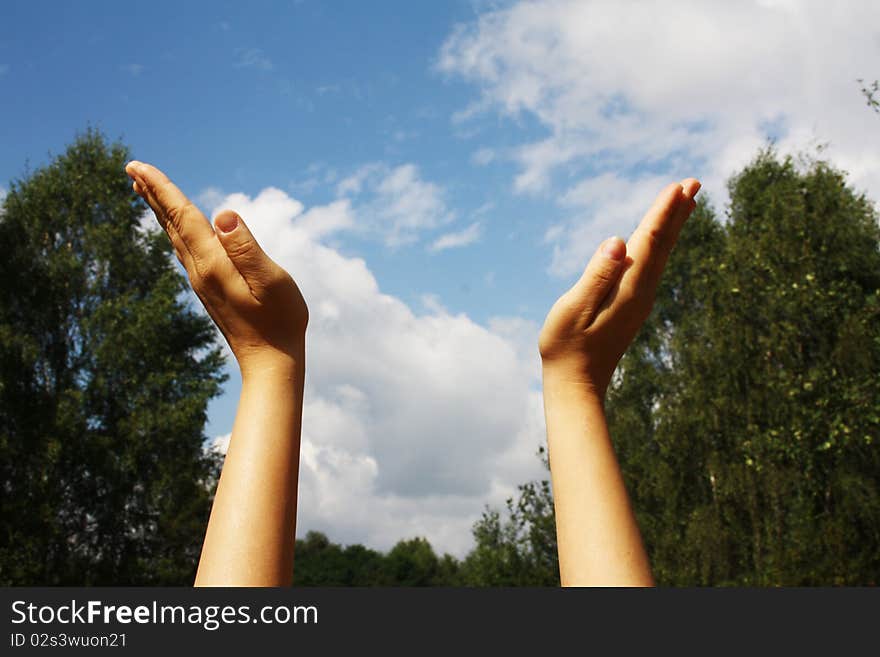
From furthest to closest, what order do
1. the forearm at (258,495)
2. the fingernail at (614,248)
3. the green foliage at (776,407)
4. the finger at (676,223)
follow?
the green foliage at (776,407) < the finger at (676,223) < the fingernail at (614,248) < the forearm at (258,495)

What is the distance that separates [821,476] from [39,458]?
1908cm

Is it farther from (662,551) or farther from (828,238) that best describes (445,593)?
(662,551)

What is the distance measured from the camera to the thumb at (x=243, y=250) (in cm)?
254

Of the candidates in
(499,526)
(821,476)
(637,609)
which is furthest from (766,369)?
(637,609)

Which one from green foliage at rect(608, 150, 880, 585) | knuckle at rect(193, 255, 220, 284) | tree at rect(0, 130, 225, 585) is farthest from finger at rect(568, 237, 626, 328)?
tree at rect(0, 130, 225, 585)

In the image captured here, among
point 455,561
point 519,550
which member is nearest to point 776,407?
point 519,550

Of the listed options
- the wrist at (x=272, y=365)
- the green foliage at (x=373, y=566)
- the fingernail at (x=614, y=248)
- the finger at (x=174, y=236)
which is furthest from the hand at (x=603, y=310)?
the green foliage at (x=373, y=566)

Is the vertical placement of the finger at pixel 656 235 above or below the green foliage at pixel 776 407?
below

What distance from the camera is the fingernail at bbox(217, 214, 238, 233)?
2547mm

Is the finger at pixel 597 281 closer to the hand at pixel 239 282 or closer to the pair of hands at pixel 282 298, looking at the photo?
the pair of hands at pixel 282 298

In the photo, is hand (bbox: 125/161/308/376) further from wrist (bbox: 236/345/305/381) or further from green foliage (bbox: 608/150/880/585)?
green foliage (bbox: 608/150/880/585)

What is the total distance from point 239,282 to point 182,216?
304 mm

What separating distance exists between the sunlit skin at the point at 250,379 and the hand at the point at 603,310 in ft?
2.74

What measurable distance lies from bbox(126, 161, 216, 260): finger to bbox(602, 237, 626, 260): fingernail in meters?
1.25
